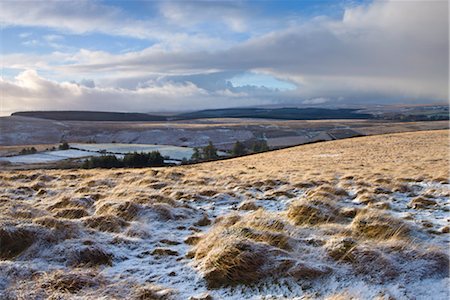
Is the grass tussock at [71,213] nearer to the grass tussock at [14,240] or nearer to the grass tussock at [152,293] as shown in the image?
the grass tussock at [14,240]

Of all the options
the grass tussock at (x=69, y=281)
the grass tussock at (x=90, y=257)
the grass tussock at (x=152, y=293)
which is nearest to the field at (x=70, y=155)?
the grass tussock at (x=90, y=257)

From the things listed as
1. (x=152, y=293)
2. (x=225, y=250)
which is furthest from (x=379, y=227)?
(x=152, y=293)

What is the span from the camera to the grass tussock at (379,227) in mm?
7184

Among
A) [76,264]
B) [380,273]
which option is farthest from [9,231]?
[380,273]

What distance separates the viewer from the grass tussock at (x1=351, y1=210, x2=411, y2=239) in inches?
283

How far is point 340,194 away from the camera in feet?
38.4

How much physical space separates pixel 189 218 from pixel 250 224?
5.68 ft

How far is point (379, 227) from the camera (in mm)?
7457

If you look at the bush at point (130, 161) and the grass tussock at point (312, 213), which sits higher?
the grass tussock at point (312, 213)

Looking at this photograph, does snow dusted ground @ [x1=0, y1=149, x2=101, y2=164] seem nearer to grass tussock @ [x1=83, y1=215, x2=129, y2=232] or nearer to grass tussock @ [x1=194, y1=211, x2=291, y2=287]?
grass tussock @ [x1=83, y1=215, x2=129, y2=232]

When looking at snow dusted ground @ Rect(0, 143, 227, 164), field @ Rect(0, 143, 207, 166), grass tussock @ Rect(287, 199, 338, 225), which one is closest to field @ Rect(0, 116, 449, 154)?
snow dusted ground @ Rect(0, 143, 227, 164)

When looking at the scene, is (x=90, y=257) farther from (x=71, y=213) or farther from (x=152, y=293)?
(x=71, y=213)

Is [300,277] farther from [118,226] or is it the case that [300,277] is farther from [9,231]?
[9,231]

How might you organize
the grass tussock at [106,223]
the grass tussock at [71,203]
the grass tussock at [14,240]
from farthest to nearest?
the grass tussock at [71,203], the grass tussock at [106,223], the grass tussock at [14,240]
